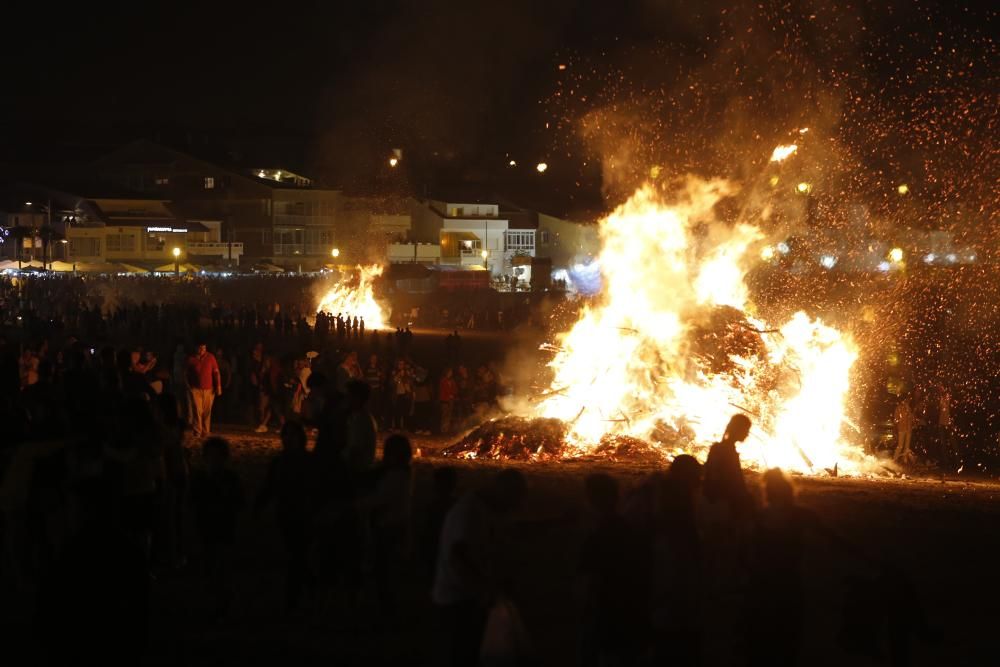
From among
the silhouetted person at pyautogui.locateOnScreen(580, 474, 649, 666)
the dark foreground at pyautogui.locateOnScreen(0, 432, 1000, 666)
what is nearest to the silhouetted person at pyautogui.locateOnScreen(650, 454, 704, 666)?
the silhouetted person at pyautogui.locateOnScreen(580, 474, 649, 666)

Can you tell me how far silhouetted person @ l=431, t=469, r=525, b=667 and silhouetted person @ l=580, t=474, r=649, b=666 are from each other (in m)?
0.46

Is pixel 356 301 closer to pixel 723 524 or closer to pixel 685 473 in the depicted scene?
pixel 723 524

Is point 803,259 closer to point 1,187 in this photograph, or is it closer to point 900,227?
point 900,227

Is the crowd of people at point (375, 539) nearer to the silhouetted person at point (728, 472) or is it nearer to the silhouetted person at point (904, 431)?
the silhouetted person at point (728, 472)

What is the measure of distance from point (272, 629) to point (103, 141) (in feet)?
325

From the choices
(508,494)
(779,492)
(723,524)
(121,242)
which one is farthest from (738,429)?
(121,242)

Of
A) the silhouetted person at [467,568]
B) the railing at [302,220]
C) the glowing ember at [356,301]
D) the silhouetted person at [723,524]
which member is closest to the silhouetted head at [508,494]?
the silhouetted person at [467,568]

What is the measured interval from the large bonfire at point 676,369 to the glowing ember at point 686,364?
2cm

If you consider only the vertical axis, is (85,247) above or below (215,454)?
above

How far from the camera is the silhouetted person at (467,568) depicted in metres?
5.23

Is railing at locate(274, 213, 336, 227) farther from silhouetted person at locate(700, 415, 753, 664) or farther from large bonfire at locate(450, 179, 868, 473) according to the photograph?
silhouetted person at locate(700, 415, 753, 664)

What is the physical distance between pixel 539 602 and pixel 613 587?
2.66 metres

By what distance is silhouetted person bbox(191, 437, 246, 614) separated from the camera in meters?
7.30

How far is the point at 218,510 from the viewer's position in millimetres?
7336
